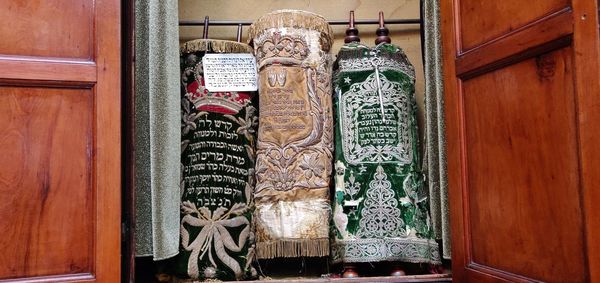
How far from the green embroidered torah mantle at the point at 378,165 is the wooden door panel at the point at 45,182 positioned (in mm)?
887

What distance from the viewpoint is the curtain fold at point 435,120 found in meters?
1.66

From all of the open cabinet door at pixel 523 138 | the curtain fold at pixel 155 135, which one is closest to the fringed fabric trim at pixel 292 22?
the curtain fold at pixel 155 135

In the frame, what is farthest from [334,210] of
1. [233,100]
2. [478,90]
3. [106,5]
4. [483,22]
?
[106,5]

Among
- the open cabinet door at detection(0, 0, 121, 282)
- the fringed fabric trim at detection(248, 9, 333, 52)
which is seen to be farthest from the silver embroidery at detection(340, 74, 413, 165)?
the open cabinet door at detection(0, 0, 121, 282)

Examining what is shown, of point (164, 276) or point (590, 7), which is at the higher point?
point (590, 7)

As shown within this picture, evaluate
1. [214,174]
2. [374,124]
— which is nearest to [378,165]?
[374,124]

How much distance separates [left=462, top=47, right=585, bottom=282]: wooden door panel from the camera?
1.10 metres

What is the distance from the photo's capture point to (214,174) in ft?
5.82

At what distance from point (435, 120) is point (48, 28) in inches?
49.0

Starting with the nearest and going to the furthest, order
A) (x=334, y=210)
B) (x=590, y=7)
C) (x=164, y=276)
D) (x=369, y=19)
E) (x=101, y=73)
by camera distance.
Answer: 1. (x=590, y=7)
2. (x=101, y=73)
3. (x=164, y=276)
4. (x=334, y=210)
5. (x=369, y=19)

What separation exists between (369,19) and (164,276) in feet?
4.62

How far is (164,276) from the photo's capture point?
5.66 ft

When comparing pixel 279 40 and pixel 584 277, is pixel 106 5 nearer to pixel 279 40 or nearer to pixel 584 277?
pixel 279 40

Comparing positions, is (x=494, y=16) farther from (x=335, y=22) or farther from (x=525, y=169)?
(x=335, y=22)
